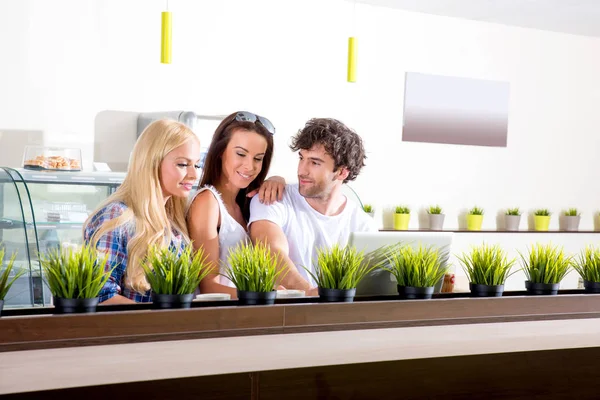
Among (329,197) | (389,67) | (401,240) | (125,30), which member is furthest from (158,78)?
Result: (401,240)

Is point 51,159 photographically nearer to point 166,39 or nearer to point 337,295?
point 166,39

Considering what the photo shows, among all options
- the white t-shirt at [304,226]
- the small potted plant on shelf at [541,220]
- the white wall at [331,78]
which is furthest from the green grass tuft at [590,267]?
the small potted plant on shelf at [541,220]

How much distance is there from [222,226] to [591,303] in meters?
1.37

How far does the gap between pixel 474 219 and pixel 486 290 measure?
16.0ft

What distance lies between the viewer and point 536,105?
764 cm

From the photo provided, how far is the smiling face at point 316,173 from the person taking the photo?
3215 millimetres

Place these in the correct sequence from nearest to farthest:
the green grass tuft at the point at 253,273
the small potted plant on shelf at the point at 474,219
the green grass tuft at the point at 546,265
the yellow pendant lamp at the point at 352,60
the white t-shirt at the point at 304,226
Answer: the green grass tuft at the point at 253,273, the green grass tuft at the point at 546,265, the white t-shirt at the point at 304,226, the yellow pendant lamp at the point at 352,60, the small potted plant on shelf at the point at 474,219

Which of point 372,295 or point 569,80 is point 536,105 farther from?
point 372,295

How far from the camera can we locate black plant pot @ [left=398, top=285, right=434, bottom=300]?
2188 millimetres

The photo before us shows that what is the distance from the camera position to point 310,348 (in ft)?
5.99

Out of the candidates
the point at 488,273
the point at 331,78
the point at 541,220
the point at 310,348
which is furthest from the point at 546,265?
the point at 541,220

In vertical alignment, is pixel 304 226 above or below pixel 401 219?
above

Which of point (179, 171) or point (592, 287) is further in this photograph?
point (179, 171)

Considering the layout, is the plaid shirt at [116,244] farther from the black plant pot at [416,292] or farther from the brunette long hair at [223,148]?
the black plant pot at [416,292]
